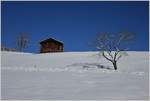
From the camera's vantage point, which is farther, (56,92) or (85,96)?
(56,92)

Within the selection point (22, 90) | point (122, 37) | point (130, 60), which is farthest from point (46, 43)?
point (22, 90)

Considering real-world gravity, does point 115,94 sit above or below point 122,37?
below

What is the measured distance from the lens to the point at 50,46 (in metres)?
73.8

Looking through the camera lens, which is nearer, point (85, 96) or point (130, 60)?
point (85, 96)

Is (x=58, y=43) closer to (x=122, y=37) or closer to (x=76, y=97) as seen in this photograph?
(x=122, y=37)

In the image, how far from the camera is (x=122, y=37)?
42500mm

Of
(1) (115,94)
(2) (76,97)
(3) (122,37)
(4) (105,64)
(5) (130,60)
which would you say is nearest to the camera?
(2) (76,97)

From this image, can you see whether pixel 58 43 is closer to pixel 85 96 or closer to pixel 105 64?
pixel 105 64

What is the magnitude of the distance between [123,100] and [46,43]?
2566 inches

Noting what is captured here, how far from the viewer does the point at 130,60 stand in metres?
51.4

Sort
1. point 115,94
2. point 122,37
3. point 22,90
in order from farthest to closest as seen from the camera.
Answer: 1. point 122,37
2. point 22,90
3. point 115,94

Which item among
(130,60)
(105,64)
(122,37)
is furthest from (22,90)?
(130,60)

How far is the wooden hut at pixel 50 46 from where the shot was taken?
241 feet

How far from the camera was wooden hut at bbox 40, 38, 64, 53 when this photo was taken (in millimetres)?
73562
